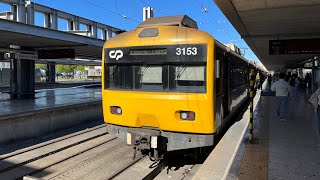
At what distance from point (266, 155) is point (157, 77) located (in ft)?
8.67

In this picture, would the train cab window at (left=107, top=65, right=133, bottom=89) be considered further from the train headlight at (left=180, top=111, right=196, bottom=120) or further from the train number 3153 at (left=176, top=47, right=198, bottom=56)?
the train headlight at (left=180, top=111, right=196, bottom=120)

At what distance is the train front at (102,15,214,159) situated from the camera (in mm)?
6480

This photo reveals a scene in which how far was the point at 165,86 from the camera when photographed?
6.76 meters

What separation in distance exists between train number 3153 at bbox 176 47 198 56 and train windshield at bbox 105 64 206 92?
0.25m

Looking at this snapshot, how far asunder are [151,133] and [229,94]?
3.04 meters

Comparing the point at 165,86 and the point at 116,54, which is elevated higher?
the point at 116,54

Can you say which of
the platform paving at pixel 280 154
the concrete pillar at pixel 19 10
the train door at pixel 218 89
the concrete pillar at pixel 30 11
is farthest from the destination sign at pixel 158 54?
the concrete pillar at pixel 30 11

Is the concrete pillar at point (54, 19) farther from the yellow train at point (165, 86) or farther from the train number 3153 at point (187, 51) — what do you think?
the train number 3153 at point (187, 51)

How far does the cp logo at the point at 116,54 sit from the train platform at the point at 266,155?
286 centimetres

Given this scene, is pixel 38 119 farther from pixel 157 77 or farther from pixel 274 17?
pixel 274 17

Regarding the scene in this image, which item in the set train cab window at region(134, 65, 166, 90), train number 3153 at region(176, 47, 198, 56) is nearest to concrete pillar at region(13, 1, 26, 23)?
train cab window at region(134, 65, 166, 90)

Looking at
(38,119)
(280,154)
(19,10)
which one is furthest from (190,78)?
(19,10)

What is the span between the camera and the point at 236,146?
7055 mm

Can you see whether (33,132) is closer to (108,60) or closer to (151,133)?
(108,60)
